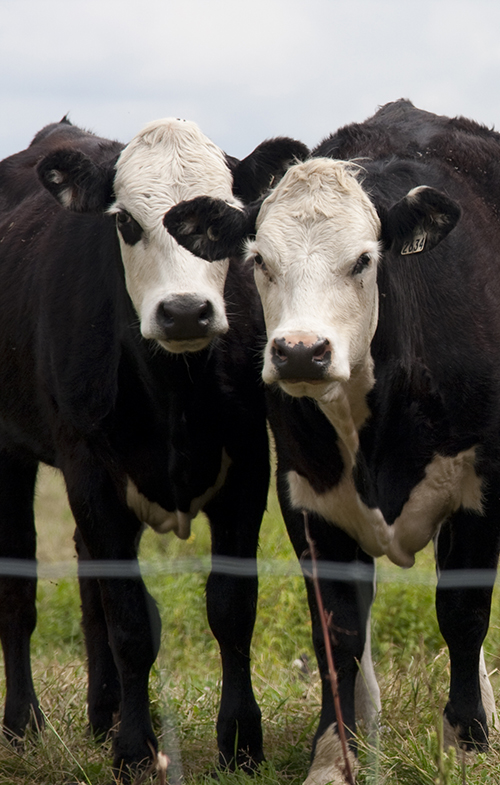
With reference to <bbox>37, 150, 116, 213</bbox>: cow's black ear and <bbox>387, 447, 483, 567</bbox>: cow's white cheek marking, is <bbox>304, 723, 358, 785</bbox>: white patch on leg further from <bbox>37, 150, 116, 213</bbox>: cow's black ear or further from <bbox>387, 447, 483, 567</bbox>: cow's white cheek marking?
<bbox>37, 150, 116, 213</bbox>: cow's black ear

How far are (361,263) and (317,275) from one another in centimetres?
19

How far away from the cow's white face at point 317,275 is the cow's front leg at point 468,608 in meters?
0.73

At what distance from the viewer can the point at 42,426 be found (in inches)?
184

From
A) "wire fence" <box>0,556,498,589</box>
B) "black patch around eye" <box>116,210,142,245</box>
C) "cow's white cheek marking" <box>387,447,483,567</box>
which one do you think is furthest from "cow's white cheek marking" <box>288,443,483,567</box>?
"black patch around eye" <box>116,210,142,245</box>

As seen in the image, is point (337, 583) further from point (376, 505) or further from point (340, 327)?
point (340, 327)

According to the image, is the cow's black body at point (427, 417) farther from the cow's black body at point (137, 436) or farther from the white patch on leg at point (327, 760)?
the cow's black body at point (137, 436)

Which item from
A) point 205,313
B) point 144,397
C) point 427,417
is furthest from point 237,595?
point 205,313

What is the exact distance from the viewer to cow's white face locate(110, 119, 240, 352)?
12.1 feet

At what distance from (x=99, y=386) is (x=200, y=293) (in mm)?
689

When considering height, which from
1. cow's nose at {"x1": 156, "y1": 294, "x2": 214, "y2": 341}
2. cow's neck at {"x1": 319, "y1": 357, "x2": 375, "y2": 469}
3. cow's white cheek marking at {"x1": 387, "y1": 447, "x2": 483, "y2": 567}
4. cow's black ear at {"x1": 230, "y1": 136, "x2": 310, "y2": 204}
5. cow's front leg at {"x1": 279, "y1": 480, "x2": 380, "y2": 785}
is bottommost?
cow's front leg at {"x1": 279, "y1": 480, "x2": 380, "y2": 785}

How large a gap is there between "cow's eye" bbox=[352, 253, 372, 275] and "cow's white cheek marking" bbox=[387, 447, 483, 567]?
0.72 meters

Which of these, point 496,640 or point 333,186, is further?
point 496,640

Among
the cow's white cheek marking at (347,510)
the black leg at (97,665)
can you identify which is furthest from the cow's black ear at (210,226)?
the black leg at (97,665)

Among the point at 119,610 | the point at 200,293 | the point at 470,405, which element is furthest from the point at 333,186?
the point at 119,610
